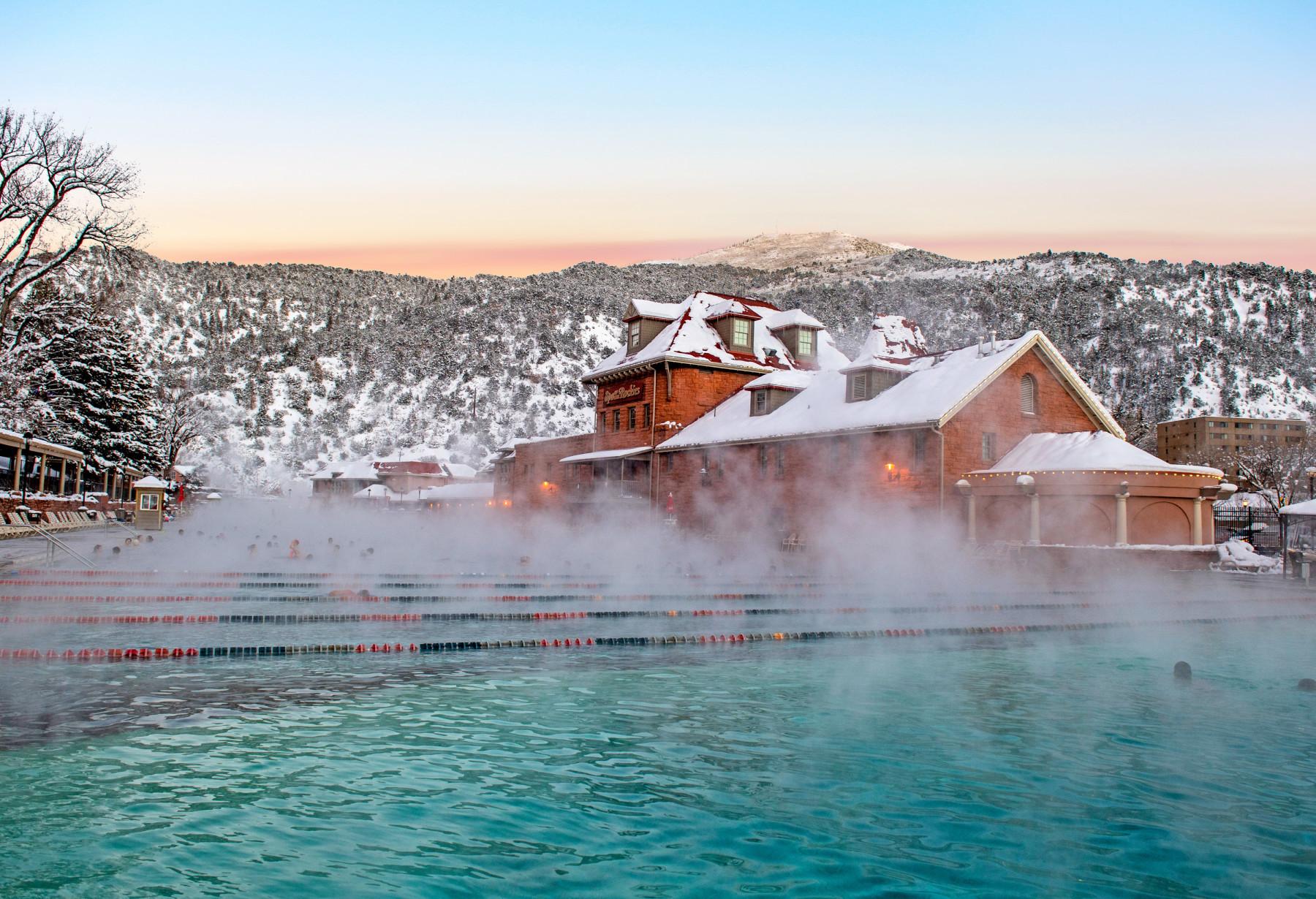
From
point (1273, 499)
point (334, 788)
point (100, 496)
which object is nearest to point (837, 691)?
point (334, 788)

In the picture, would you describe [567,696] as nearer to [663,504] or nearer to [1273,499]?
[663,504]

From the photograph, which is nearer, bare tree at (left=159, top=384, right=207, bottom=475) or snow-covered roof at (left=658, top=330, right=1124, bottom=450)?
snow-covered roof at (left=658, top=330, right=1124, bottom=450)

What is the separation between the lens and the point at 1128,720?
361 inches

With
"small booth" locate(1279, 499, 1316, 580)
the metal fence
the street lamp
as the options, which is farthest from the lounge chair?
the street lamp

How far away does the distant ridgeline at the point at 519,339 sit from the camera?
130 m

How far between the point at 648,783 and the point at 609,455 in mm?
35073

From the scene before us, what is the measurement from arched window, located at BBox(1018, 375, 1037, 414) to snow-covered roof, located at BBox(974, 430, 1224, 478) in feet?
3.88

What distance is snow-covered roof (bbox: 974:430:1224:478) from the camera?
26828 millimetres

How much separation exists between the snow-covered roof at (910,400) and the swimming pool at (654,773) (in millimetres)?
16688

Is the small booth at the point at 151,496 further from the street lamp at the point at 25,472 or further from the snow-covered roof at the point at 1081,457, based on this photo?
the snow-covered roof at the point at 1081,457

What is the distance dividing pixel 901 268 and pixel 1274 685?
613 ft

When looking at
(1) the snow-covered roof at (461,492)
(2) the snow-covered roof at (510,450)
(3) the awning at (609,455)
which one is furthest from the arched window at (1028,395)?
(1) the snow-covered roof at (461,492)

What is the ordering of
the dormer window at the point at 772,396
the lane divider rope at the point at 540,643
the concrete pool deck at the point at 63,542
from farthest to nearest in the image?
the dormer window at the point at 772,396 < the concrete pool deck at the point at 63,542 < the lane divider rope at the point at 540,643

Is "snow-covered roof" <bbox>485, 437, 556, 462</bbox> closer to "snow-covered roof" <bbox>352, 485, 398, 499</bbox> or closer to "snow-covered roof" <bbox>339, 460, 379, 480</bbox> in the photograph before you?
"snow-covered roof" <bbox>352, 485, 398, 499</bbox>
